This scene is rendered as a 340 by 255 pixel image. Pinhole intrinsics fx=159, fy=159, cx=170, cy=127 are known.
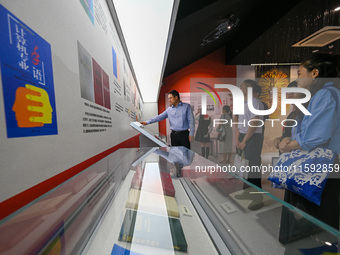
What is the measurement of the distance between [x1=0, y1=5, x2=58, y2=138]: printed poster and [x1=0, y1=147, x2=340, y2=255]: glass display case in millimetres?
207

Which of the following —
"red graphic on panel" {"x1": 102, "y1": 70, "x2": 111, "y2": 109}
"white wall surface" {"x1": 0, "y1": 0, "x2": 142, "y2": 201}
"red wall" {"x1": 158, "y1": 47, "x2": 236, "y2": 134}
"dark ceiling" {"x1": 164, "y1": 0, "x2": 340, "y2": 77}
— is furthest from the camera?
"red wall" {"x1": 158, "y1": 47, "x2": 236, "y2": 134}

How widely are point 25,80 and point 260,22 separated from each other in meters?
4.38

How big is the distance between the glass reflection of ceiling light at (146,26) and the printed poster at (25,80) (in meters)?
1.11

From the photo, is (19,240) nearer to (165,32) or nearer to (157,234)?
(157,234)

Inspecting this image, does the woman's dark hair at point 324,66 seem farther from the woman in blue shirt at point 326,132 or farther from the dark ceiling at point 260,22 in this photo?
the dark ceiling at point 260,22

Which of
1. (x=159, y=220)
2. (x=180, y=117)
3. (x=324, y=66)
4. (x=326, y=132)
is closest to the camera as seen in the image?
(x=159, y=220)

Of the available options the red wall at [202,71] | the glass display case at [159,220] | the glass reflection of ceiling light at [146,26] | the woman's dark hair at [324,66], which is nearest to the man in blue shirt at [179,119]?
the glass reflection of ceiling light at [146,26]

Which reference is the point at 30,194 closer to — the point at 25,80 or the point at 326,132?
the point at 25,80

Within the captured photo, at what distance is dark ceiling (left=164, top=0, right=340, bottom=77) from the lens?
2.53 meters

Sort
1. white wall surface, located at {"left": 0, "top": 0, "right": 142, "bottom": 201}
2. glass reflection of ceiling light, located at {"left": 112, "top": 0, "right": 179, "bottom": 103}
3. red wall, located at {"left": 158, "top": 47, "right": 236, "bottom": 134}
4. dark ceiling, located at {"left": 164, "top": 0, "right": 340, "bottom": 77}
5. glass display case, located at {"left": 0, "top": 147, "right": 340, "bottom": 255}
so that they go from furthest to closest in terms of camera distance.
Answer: red wall, located at {"left": 158, "top": 47, "right": 236, "bottom": 134}, dark ceiling, located at {"left": 164, "top": 0, "right": 340, "bottom": 77}, glass reflection of ceiling light, located at {"left": 112, "top": 0, "right": 179, "bottom": 103}, white wall surface, located at {"left": 0, "top": 0, "right": 142, "bottom": 201}, glass display case, located at {"left": 0, "top": 147, "right": 340, "bottom": 255}

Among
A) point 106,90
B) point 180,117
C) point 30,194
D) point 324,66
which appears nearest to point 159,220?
point 30,194

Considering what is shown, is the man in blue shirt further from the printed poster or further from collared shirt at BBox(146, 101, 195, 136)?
the printed poster

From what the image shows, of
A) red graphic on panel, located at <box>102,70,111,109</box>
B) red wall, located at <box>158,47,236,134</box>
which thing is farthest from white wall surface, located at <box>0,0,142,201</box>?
red wall, located at <box>158,47,236,134</box>

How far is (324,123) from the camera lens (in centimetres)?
109
